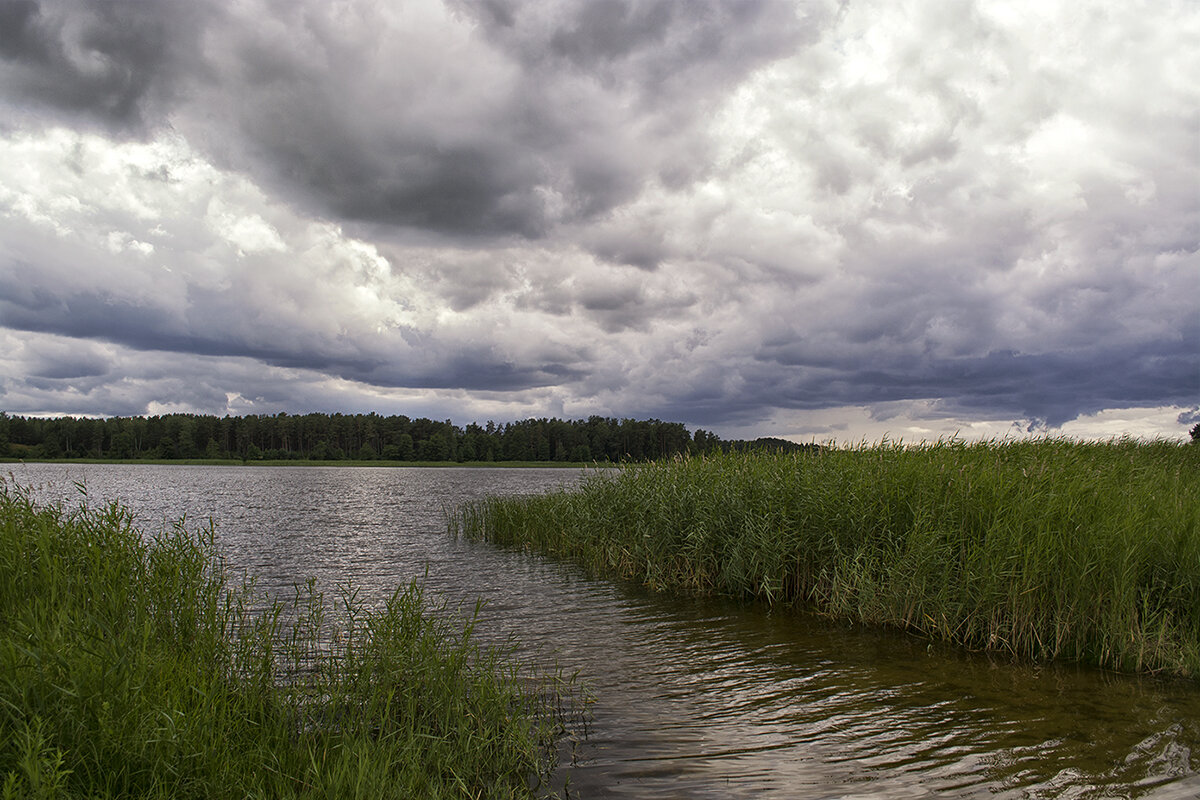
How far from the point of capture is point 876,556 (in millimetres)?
12570

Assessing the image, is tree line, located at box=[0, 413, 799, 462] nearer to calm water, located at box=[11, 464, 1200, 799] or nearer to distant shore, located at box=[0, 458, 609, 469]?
distant shore, located at box=[0, 458, 609, 469]

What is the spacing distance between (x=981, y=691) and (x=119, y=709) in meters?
10.2

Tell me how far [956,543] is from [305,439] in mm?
179443

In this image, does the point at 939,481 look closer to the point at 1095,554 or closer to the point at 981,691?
the point at 1095,554

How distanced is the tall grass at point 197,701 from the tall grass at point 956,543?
7094 millimetres

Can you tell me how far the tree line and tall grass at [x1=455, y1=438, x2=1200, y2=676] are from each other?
424ft

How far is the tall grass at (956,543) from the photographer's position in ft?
32.0

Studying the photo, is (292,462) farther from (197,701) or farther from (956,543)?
(956,543)

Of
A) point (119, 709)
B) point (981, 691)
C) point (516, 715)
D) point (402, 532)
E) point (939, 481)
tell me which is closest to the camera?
point (119, 709)

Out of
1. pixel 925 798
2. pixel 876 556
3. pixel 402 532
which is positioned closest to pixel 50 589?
pixel 925 798

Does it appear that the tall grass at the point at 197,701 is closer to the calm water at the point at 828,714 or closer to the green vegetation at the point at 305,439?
the calm water at the point at 828,714

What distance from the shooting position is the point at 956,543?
11344mm

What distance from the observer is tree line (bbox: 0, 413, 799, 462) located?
158m

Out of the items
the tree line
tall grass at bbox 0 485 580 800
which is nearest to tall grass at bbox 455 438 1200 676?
tall grass at bbox 0 485 580 800
